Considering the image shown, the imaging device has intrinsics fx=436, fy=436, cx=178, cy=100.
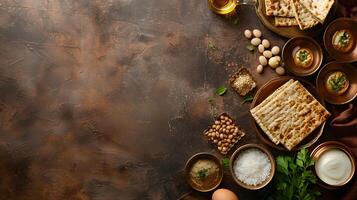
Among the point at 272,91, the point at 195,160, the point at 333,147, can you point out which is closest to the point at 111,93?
the point at 195,160

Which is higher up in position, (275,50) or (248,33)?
(248,33)

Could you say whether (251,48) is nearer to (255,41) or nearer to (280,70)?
(255,41)

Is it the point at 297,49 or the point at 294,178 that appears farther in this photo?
the point at 297,49

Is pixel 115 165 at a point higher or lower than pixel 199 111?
lower

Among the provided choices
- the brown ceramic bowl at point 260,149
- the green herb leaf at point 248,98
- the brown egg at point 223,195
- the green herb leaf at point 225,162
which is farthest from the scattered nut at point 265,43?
the brown egg at point 223,195

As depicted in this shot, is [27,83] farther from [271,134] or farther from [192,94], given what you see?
[271,134]

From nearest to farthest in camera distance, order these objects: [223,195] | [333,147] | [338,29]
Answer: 1. [223,195]
2. [333,147]
3. [338,29]

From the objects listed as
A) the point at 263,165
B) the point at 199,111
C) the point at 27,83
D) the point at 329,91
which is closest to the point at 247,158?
the point at 263,165
